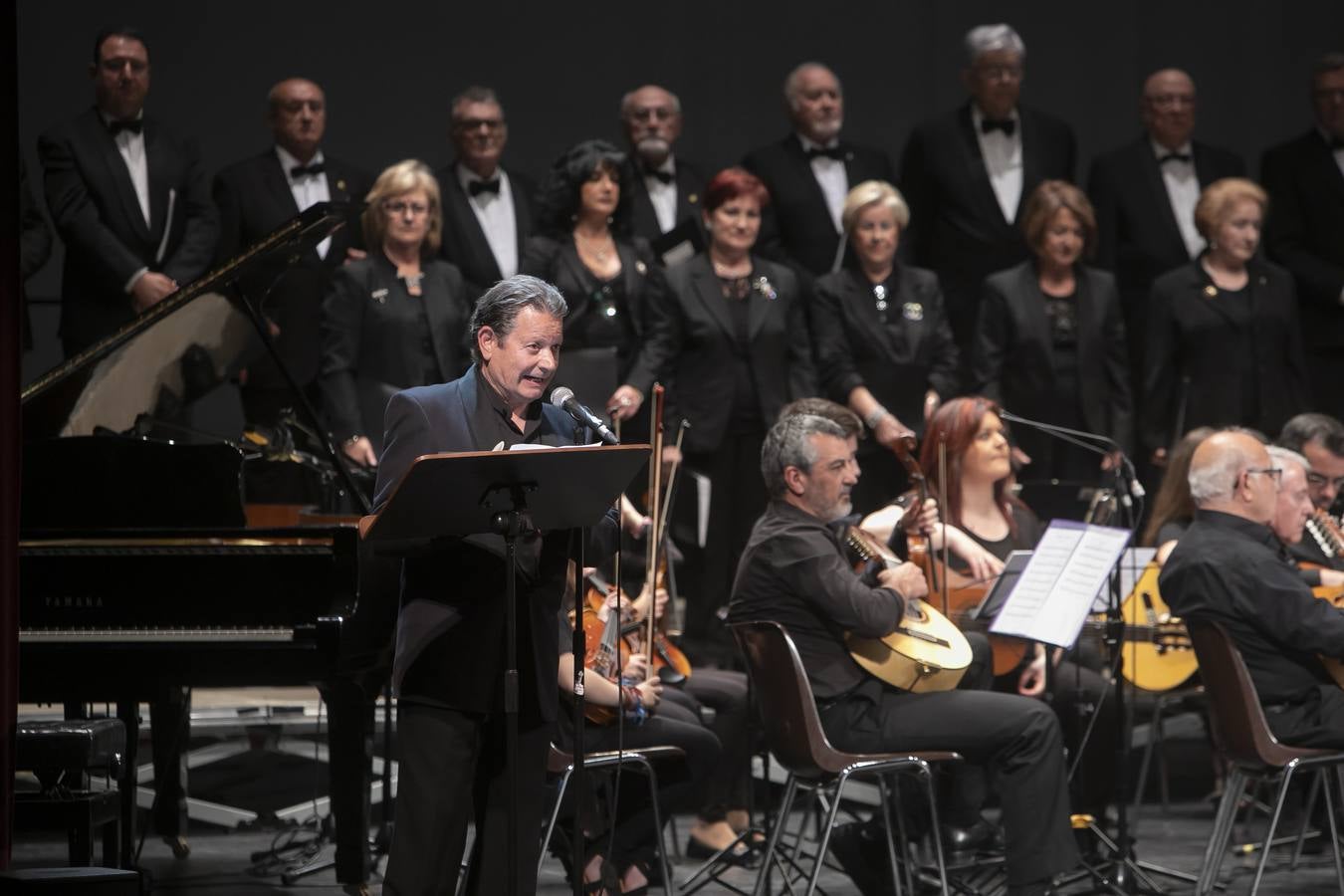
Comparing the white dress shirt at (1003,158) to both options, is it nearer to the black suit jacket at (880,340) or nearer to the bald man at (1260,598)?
the black suit jacket at (880,340)

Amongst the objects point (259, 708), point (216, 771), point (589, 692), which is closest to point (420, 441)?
point (589, 692)

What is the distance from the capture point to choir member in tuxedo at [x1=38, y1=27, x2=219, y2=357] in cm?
635

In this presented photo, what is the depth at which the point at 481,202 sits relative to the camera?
270 inches

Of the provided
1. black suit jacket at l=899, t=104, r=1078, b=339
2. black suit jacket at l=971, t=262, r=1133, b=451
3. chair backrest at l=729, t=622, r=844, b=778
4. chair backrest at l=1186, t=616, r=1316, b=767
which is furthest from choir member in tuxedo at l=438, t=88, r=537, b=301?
chair backrest at l=1186, t=616, r=1316, b=767

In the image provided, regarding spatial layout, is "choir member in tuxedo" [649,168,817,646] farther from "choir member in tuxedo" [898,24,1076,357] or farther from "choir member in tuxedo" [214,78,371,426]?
"choir member in tuxedo" [214,78,371,426]

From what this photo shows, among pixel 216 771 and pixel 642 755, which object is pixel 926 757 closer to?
pixel 642 755

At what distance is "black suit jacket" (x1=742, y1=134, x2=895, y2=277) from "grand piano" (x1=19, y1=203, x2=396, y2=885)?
263cm

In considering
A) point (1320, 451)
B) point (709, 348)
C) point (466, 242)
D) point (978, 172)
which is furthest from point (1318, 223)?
point (466, 242)

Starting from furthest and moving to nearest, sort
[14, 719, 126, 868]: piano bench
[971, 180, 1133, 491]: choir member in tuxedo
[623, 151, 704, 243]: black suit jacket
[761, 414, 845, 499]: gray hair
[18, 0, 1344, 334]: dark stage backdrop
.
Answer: [18, 0, 1344, 334]: dark stage backdrop → [623, 151, 704, 243]: black suit jacket → [971, 180, 1133, 491]: choir member in tuxedo → [761, 414, 845, 499]: gray hair → [14, 719, 126, 868]: piano bench

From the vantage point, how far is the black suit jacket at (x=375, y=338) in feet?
20.3

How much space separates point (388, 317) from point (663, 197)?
4.49 feet

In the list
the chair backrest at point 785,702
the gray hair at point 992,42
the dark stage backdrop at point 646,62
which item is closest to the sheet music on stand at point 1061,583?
the chair backrest at point 785,702

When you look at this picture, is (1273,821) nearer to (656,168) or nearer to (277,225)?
(656,168)

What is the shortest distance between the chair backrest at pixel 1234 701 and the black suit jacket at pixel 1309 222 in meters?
2.99
